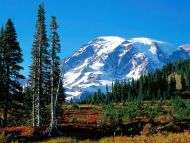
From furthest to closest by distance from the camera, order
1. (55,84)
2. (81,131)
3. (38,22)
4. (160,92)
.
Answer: (160,92) < (38,22) < (55,84) < (81,131)

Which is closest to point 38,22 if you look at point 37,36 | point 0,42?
point 37,36

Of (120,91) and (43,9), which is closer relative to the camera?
(43,9)

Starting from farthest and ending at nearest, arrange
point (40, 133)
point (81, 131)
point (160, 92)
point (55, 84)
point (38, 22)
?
point (160, 92), point (38, 22), point (55, 84), point (81, 131), point (40, 133)

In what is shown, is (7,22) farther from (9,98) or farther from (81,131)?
(81,131)

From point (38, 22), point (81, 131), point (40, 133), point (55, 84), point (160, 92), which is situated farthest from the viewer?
point (160, 92)

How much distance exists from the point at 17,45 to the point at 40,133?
61.3ft

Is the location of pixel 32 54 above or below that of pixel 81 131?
above

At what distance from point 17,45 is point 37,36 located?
2852mm

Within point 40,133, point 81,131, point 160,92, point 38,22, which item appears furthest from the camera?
point 160,92

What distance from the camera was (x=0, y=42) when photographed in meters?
55.4

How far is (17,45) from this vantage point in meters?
55.3

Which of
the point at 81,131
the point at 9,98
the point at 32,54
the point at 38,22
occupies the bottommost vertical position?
the point at 81,131

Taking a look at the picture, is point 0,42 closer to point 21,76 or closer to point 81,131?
point 21,76

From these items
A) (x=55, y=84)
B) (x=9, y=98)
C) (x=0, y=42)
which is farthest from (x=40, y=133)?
(x=0, y=42)
